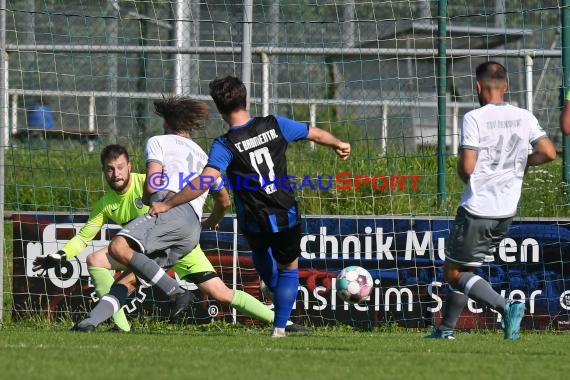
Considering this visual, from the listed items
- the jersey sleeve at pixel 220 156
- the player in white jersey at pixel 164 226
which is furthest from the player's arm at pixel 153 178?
the jersey sleeve at pixel 220 156

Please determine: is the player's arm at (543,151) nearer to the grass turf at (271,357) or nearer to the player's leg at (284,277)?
the grass turf at (271,357)

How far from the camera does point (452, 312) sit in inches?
338

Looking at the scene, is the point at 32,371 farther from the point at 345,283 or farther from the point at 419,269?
the point at 419,269

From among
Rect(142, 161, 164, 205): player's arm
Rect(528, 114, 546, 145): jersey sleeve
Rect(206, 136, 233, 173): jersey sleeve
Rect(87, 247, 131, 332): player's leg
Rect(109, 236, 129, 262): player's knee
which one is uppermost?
Rect(528, 114, 546, 145): jersey sleeve

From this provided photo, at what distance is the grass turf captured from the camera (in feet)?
20.0

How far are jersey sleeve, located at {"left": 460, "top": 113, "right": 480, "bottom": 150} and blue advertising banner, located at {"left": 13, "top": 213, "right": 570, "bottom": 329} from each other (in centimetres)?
Result: 270

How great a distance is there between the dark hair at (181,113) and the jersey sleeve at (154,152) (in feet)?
1.37

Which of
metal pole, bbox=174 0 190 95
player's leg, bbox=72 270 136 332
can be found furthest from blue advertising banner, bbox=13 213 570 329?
metal pole, bbox=174 0 190 95

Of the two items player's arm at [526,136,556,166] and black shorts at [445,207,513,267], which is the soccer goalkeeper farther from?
player's arm at [526,136,556,166]

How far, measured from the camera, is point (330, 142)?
8281 millimetres

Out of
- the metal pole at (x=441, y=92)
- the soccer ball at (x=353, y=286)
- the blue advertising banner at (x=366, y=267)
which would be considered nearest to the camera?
the soccer ball at (x=353, y=286)

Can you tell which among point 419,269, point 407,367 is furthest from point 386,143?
point 407,367

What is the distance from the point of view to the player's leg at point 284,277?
8.49 metres

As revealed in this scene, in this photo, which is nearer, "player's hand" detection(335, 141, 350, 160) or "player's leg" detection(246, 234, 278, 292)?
"player's hand" detection(335, 141, 350, 160)
